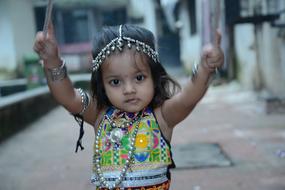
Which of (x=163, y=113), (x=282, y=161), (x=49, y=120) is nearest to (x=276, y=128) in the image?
(x=282, y=161)

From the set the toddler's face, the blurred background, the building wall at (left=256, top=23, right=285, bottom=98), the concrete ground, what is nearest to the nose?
the toddler's face

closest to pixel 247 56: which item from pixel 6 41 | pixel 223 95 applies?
pixel 223 95

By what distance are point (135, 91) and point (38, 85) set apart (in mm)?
10379

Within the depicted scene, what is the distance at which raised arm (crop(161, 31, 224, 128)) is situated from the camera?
1427 mm

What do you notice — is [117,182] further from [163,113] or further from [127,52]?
[127,52]

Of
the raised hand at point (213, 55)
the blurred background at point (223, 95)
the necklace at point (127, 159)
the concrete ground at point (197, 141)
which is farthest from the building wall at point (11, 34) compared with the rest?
the raised hand at point (213, 55)

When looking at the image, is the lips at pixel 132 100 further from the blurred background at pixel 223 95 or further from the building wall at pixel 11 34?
the building wall at pixel 11 34

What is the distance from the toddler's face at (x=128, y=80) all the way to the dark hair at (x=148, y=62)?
0.20 feet

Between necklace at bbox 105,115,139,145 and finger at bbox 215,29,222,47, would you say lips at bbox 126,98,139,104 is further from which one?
finger at bbox 215,29,222,47

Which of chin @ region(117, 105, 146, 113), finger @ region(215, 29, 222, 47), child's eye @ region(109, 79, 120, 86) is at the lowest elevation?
chin @ region(117, 105, 146, 113)

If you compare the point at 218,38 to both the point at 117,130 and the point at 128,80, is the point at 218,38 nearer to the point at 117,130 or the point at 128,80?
the point at 128,80

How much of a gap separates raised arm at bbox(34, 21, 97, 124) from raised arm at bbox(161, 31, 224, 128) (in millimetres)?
357

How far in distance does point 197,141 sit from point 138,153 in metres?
3.03

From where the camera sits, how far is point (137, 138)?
1.72 m
